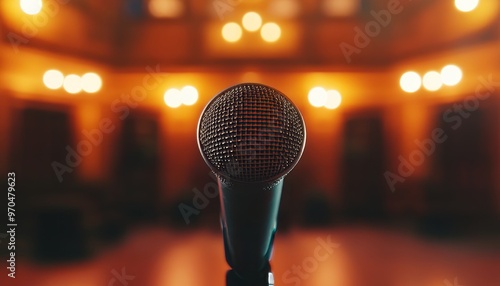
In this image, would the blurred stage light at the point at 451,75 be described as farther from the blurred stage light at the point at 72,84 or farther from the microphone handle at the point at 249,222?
the blurred stage light at the point at 72,84

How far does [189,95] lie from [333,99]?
0.40 m

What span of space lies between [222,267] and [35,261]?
0.50 m

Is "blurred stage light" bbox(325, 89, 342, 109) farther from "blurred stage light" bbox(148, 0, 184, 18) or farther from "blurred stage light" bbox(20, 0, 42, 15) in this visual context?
"blurred stage light" bbox(20, 0, 42, 15)

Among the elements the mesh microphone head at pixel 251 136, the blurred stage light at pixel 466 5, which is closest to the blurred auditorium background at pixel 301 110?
the blurred stage light at pixel 466 5

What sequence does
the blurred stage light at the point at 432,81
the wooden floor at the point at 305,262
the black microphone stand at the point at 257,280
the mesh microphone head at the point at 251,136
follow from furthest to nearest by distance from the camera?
the blurred stage light at the point at 432,81 → the wooden floor at the point at 305,262 → the black microphone stand at the point at 257,280 → the mesh microphone head at the point at 251,136

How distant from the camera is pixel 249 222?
502 millimetres

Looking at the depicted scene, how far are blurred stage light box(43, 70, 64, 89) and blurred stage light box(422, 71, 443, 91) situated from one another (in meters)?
1.01

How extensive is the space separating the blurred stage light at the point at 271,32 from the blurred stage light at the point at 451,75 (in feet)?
1.54

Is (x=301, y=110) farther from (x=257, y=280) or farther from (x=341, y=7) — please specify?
(x=257, y=280)

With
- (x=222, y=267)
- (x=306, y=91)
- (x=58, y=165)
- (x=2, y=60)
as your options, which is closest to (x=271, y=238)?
(x=222, y=267)

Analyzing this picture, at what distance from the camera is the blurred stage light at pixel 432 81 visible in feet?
3.24

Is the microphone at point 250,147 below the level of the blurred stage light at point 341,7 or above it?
below

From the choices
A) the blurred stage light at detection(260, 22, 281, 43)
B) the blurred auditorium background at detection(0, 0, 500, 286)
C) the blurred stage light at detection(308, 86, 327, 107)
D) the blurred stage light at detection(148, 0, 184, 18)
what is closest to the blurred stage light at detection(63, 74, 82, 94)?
the blurred auditorium background at detection(0, 0, 500, 286)

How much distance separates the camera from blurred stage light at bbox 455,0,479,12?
0.97m
